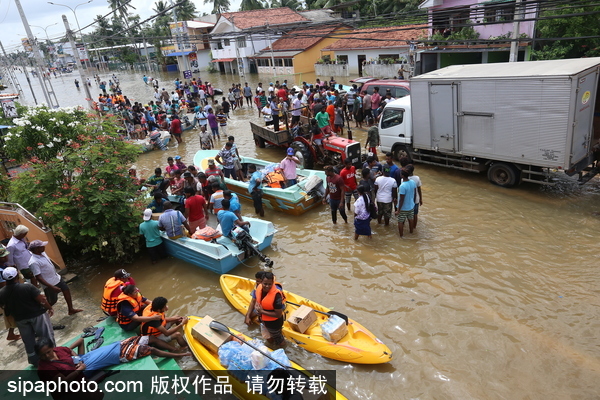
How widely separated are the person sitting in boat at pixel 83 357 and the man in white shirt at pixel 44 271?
1.15 metres

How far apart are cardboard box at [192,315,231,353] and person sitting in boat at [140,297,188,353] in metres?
0.42

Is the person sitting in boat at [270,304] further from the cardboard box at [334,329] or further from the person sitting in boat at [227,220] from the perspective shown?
the person sitting in boat at [227,220]

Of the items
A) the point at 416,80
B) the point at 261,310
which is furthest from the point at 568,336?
the point at 416,80

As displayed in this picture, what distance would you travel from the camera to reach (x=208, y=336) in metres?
5.50

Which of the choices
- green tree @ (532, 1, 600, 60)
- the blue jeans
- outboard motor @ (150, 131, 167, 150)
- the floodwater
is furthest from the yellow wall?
the blue jeans

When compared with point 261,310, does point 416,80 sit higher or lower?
higher

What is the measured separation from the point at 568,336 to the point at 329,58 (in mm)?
33316

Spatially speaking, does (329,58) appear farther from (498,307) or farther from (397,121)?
(498,307)

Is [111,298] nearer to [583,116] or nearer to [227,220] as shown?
[227,220]

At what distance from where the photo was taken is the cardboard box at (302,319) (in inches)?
229

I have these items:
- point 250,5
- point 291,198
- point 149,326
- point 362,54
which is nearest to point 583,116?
point 291,198

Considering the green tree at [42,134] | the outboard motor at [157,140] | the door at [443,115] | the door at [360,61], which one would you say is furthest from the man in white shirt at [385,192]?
the door at [360,61]

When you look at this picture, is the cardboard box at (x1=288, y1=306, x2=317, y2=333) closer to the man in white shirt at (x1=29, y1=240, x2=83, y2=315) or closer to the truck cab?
the man in white shirt at (x1=29, y1=240, x2=83, y2=315)

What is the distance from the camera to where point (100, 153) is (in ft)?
27.1
